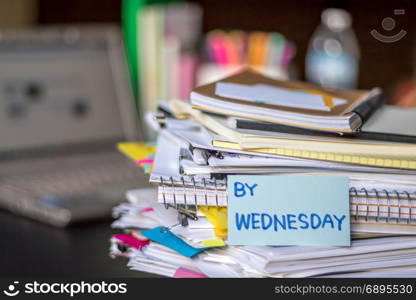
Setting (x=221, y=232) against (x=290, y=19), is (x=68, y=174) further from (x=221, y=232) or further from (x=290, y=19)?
(x=290, y=19)

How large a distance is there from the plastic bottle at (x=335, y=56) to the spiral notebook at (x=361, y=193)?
2.30 meters

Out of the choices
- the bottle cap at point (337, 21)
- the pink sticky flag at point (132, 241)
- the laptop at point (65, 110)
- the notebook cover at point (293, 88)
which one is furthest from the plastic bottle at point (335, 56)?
the pink sticky flag at point (132, 241)

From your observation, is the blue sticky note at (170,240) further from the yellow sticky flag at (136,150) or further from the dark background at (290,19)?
the dark background at (290,19)

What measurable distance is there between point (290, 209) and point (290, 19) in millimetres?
3258

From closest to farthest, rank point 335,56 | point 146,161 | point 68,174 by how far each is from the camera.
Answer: point 146,161
point 68,174
point 335,56

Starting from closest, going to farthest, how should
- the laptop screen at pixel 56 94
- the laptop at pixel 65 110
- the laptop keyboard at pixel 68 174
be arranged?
the laptop keyboard at pixel 68 174, the laptop at pixel 65 110, the laptop screen at pixel 56 94

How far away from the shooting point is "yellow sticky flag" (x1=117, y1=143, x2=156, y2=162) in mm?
→ 719

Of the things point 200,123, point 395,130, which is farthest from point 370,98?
point 200,123

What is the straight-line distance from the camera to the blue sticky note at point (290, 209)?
0.59m

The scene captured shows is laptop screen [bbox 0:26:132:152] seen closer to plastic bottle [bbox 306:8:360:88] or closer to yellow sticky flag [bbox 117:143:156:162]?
yellow sticky flag [bbox 117:143:156:162]

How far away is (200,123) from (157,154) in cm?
6

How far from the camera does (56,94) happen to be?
134 centimetres

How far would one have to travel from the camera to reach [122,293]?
22.1 inches

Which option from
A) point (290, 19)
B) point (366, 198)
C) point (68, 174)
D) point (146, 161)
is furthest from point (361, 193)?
point (290, 19)
